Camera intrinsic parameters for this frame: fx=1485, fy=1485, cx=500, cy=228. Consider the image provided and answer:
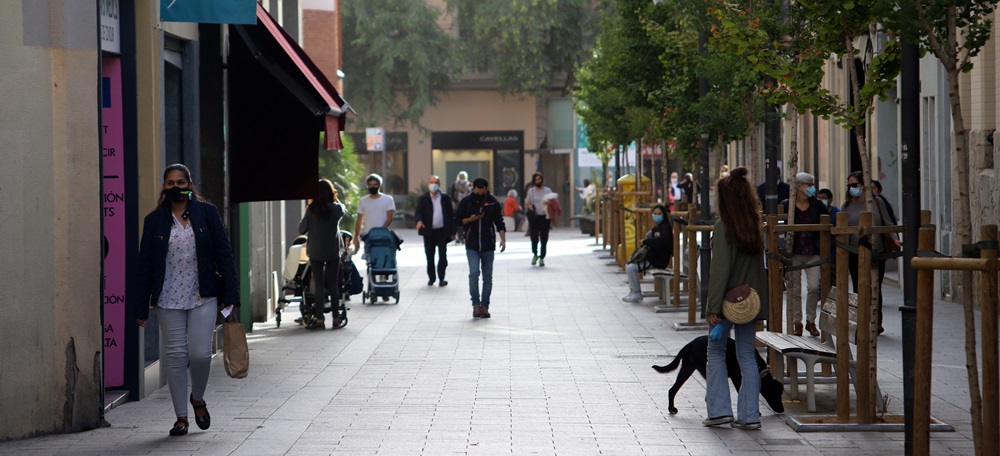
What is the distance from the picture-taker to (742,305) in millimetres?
9320

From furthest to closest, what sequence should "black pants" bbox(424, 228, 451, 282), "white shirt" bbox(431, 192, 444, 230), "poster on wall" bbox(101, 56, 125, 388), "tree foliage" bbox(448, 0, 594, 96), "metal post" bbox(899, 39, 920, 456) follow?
"tree foliage" bbox(448, 0, 594, 96), "black pants" bbox(424, 228, 451, 282), "white shirt" bbox(431, 192, 444, 230), "poster on wall" bbox(101, 56, 125, 388), "metal post" bbox(899, 39, 920, 456)

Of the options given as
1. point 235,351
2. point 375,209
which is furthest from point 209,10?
point 375,209

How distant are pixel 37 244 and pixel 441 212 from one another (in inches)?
550

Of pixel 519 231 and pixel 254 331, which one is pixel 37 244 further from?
pixel 519 231

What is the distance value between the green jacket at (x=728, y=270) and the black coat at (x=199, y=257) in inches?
119

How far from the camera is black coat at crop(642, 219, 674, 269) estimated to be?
63.1 ft

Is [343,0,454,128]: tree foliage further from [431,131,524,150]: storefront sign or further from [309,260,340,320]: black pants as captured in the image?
[309,260,340,320]: black pants

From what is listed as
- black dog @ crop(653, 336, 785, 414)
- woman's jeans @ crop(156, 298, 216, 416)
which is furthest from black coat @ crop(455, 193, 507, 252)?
woman's jeans @ crop(156, 298, 216, 416)

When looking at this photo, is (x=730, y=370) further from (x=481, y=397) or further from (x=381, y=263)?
(x=381, y=263)

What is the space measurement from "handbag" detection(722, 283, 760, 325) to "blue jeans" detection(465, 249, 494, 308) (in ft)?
27.7

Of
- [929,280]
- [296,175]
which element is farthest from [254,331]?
[929,280]

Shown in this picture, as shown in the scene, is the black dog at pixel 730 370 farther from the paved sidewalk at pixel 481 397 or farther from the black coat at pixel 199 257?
the black coat at pixel 199 257

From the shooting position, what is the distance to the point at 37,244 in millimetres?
9164

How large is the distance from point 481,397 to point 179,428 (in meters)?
2.46
